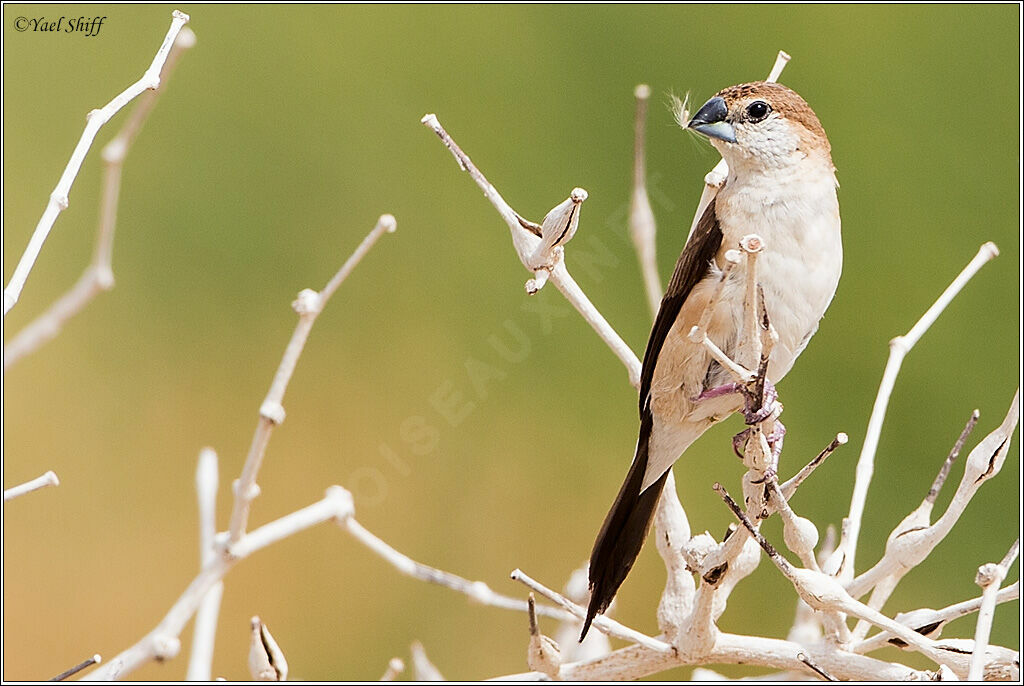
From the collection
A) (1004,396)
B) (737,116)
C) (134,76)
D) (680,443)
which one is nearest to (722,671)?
(1004,396)

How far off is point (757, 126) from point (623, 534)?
0.34 m

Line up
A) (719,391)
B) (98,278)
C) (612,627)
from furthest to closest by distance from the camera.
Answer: (719,391) < (612,627) < (98,278)

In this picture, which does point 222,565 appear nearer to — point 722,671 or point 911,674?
point 911,674

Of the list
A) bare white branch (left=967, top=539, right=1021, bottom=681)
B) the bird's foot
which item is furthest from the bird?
bare white branch (left=967, top=539, right=1021, bottom=681)

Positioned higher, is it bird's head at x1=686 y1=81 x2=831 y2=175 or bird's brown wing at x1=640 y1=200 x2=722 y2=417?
bird's head at x1=686 y1=81 x2=831 y2=175

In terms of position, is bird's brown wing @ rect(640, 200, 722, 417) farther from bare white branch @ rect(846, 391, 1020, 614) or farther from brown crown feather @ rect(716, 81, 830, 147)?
bare white branch @ rect(846, 391, 1020, 614)

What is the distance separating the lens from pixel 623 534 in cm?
74

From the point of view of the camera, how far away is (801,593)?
589 millimetres

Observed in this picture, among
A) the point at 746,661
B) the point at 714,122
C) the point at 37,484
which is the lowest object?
the point at 746,661

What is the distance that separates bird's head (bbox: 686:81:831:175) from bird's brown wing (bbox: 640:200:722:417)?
0.19ft

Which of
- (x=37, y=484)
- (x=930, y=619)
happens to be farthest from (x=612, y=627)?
(x=37, y=484)

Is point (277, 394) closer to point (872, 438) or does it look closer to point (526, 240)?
point (526, 240)

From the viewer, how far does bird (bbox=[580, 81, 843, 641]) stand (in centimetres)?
80

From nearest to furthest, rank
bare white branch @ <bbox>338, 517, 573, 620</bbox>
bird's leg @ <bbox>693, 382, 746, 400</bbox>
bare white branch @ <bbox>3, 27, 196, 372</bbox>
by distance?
bare white branch @ <bbox>3, 27, 196, 372</bbox> < bare white branch @ <bbox>338, 517, 573, 620</bbox> < bird's leg @ <bbox>693, 382, 746, 400</bbox>
